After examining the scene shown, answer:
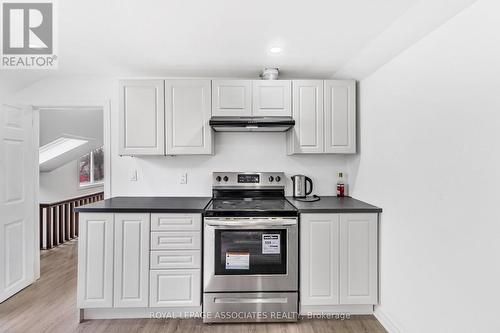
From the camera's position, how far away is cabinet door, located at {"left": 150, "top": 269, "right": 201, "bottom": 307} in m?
2.31

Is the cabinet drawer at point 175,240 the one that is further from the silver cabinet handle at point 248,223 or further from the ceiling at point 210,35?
the ceiling at point 210,35

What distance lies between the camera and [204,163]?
3.00 m

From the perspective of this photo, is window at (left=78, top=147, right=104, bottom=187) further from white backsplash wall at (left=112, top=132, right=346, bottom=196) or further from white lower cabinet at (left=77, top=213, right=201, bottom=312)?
white lower cabinet at (left=77, top=213, right=201, bottom=312)

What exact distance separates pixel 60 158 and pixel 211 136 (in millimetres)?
3787

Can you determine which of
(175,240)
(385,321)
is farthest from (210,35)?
(385,321)

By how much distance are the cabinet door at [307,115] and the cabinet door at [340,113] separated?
0.07 meters

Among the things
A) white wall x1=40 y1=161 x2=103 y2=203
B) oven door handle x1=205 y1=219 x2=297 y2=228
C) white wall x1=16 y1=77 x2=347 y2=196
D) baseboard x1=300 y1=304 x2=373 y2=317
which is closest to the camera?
oven door handle x1=205 y1=219 x2=297 y2=228

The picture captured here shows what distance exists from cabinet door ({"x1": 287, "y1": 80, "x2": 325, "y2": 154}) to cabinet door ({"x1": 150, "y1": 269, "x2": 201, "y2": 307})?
1.51 meters

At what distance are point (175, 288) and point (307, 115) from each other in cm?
198

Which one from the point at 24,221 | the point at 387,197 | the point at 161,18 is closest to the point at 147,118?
the point at 161,18

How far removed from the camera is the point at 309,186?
3025 millimetres

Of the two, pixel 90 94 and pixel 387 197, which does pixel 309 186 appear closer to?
pixel 387 197

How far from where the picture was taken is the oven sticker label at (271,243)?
2.31 metres

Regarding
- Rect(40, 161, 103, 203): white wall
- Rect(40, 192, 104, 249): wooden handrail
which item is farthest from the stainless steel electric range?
Rect(40, 161, 103, 203): white wall
